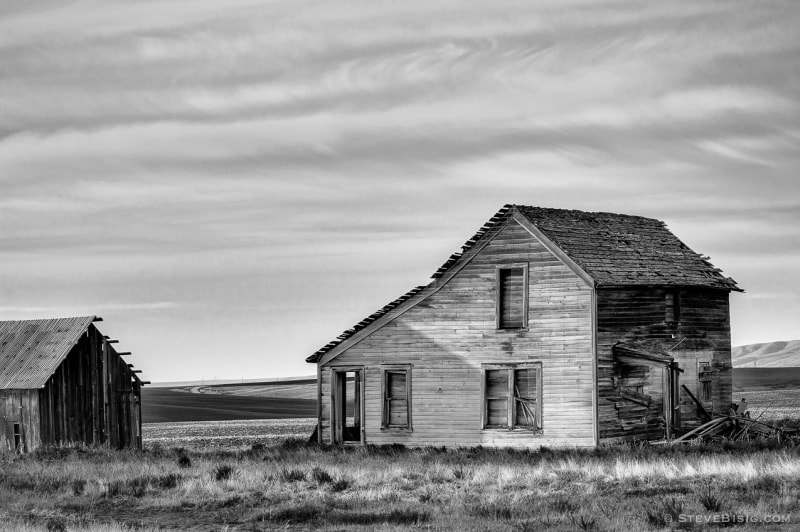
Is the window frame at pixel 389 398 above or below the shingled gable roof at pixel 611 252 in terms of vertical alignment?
below

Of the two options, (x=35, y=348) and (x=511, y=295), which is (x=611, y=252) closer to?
(x=511, y=295)

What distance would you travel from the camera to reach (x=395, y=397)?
106 feet

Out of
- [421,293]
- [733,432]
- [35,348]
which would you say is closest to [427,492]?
[421,293]

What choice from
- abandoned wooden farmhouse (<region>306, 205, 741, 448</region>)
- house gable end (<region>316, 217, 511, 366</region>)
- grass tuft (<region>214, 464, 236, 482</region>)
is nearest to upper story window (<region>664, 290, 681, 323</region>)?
abandoned wooden farmhouse (<region>306, 205, 741, 448</region>)

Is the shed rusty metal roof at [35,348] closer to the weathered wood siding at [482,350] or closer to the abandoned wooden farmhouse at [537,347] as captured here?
the abandoned wooden farmhouse at [537,347]

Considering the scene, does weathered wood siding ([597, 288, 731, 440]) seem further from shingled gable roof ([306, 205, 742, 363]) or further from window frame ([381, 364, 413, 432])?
window frame ([381, 364, 413, 432])

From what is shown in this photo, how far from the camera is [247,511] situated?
1980cm

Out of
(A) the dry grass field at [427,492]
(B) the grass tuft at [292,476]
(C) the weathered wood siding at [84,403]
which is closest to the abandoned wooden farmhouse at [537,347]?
(A) the dry grass field at [427,492]

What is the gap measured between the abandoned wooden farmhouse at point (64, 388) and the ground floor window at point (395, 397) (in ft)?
36.0

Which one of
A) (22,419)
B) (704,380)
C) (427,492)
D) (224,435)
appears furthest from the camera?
(224,435)

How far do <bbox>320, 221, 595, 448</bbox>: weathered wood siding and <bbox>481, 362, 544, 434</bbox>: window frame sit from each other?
11 centimetres

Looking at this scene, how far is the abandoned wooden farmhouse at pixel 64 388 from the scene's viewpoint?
3675 centimetres

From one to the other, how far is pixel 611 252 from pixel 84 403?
721 inches

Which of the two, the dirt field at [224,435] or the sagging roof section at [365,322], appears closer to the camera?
the sagging roof section at [365,322]
